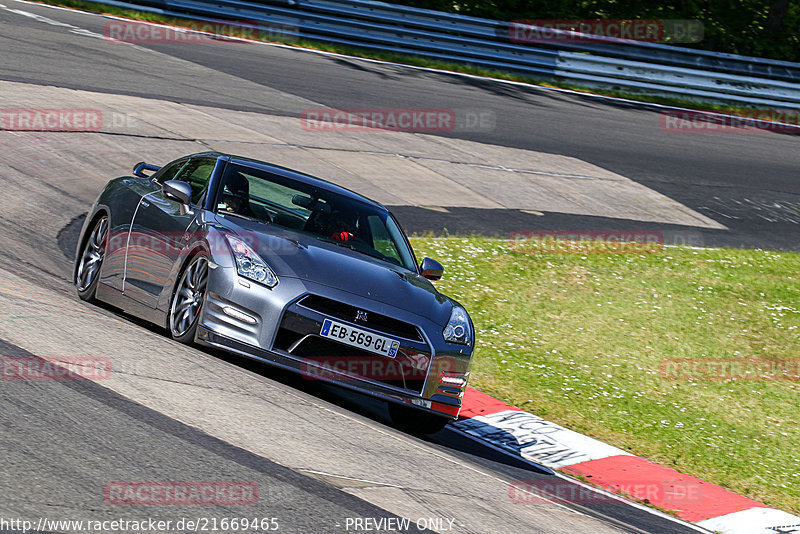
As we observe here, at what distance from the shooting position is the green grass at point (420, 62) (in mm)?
21891

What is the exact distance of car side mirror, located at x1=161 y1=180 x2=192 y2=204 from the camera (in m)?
7.12

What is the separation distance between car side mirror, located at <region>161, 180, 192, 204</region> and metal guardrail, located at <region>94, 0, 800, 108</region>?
16.0 meters

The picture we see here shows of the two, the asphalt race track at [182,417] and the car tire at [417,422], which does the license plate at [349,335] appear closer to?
the asphalt race track at [182,417]

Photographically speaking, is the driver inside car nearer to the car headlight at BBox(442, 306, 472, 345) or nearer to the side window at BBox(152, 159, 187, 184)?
the side window at BBox(152, 159, 187, 184)

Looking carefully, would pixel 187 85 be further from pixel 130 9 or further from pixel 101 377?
pixel 101 377

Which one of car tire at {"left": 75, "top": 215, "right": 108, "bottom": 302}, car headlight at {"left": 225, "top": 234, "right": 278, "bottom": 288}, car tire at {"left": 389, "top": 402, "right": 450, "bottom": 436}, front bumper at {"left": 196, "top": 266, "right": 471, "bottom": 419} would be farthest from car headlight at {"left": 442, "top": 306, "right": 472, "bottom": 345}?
car tire at {"left": 75, "top": 215, "right": 108, "bottom": 302}

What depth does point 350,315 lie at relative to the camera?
614 centimetres

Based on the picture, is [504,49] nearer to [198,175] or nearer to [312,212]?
[198,175]

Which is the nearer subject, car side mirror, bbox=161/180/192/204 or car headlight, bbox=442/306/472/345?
car headlight, bbox=442/306/472/345

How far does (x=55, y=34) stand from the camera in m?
18.8

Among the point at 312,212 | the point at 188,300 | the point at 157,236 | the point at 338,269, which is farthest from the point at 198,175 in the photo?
the point at 338,269

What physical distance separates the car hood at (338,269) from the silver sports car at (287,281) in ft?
0.04

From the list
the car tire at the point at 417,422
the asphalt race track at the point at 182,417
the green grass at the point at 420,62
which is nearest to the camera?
the asphalt race track at the point at 182,417

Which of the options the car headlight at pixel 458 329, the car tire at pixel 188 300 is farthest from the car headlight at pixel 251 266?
the car headlight at pixel 458 329
